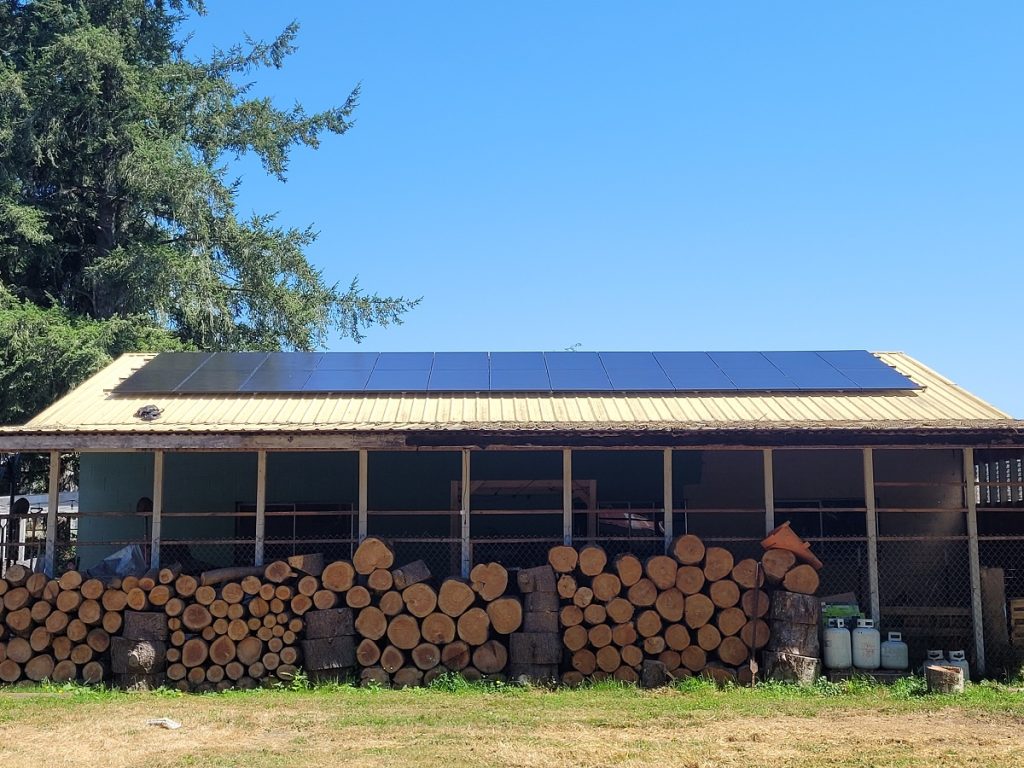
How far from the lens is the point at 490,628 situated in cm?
1188

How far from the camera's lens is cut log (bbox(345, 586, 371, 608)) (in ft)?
38.6

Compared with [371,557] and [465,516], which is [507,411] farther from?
[371,557]

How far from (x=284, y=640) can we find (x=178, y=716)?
1750 millimetres

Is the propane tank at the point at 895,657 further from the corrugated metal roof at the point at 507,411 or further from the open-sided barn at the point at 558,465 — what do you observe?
the corrugated metal roof at the point at 507,411

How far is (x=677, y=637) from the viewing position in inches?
464

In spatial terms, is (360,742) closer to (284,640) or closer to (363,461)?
(284,640)

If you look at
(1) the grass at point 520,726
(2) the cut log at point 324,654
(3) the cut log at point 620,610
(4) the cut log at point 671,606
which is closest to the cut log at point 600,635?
(3) the cut log at point 620,610

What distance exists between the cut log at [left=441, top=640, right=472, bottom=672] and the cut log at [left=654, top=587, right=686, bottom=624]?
2227 millimetres

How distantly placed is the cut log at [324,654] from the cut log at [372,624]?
178 millimetres

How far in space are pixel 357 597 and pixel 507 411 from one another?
3.13 m

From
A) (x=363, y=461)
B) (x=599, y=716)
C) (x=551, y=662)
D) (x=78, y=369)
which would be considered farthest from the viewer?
(x=78, y=369)

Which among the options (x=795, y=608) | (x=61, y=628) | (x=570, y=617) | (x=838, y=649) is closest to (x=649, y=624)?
(x=570, y=617)

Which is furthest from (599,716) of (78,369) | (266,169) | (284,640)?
(266,169)

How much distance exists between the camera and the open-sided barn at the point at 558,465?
12352 millimetres
